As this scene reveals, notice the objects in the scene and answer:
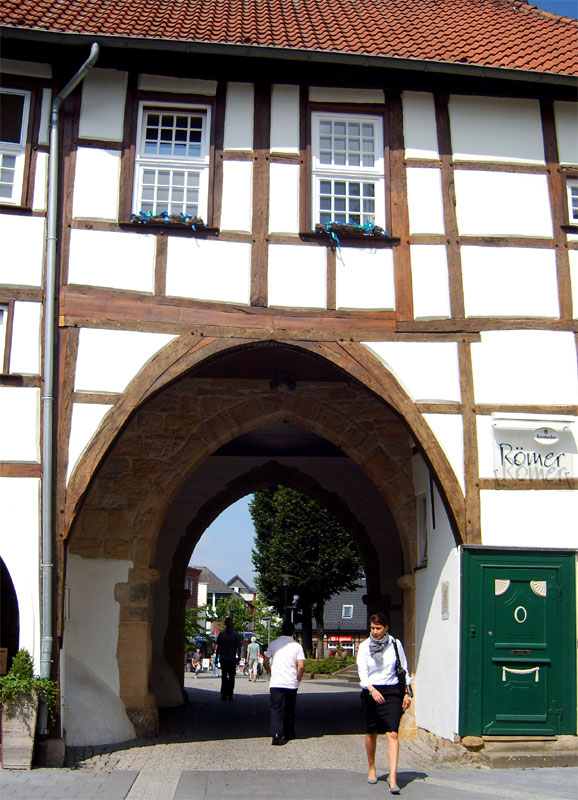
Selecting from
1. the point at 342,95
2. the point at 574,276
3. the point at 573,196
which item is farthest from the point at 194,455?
the point at 573,196

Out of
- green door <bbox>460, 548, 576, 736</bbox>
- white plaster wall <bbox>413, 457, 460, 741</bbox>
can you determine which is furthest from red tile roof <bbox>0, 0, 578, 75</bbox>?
green door <bbox>460, 548, 576, 736</bbox>

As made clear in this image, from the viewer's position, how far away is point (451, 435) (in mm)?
9570

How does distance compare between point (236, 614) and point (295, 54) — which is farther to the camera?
point (236, 614)

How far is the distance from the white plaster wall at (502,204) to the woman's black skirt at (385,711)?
4.73 m

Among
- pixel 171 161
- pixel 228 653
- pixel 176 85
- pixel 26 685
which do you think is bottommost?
pixel 228 653

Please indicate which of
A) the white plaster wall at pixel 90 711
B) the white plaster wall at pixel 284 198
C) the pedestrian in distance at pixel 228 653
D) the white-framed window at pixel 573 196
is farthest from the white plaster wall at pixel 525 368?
the pedestrian in distance at pixel 228 653

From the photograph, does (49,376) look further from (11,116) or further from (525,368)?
(525,368)

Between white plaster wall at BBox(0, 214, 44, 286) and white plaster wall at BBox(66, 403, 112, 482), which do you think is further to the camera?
white plaster wall at BBox(0, 214, 44, 286)

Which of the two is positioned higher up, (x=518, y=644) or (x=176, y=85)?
(x=176, y=85)

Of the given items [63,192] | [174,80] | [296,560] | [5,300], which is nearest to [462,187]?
[174,80]

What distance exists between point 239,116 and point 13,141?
2.29 metres

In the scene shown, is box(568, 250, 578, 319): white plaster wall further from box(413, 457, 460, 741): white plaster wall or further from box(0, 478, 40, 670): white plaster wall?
box(0, 478, 40, 670): white plaster wall

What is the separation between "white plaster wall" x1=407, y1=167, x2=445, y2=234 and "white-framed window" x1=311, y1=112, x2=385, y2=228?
300mm

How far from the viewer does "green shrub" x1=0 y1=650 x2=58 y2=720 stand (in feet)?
27.2
